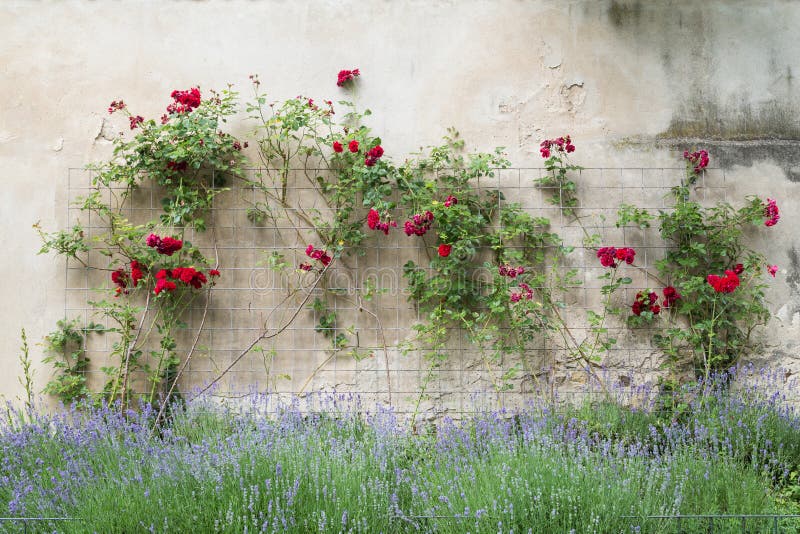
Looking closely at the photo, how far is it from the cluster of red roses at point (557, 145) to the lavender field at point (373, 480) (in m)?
1.55

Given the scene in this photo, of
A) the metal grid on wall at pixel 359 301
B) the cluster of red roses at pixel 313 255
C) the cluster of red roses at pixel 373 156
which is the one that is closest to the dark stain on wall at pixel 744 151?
Answer: the metal grid on wall at pixel 359 301

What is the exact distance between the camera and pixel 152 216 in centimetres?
422

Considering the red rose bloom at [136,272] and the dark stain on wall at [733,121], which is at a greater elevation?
the dark stain on wall at [733,121]

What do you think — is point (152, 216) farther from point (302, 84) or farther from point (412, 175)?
point (412, 175)

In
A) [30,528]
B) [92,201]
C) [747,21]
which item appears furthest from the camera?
[747,21]

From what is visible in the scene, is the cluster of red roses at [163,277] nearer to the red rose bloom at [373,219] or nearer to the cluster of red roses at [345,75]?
the red rose bloom at [373,219]

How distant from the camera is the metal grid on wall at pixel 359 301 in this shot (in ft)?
13.6

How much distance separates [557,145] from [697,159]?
86 centimetres

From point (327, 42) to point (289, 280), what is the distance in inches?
58.1

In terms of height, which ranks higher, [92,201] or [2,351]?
[92,201]

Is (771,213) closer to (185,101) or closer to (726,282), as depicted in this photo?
(726,282)

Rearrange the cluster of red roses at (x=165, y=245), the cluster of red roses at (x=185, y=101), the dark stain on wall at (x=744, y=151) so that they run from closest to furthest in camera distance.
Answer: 1. the cluster of red roses at (x=165, y=245)
2. the cluster of red roses at (x=185, y=101)
3. the dark stain on wall at (x=744, y=151)

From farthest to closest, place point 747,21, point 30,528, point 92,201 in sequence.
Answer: point 747,21 → point 92,201 → point 30,528

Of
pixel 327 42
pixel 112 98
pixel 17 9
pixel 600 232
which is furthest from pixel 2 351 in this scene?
pixel 600 232
